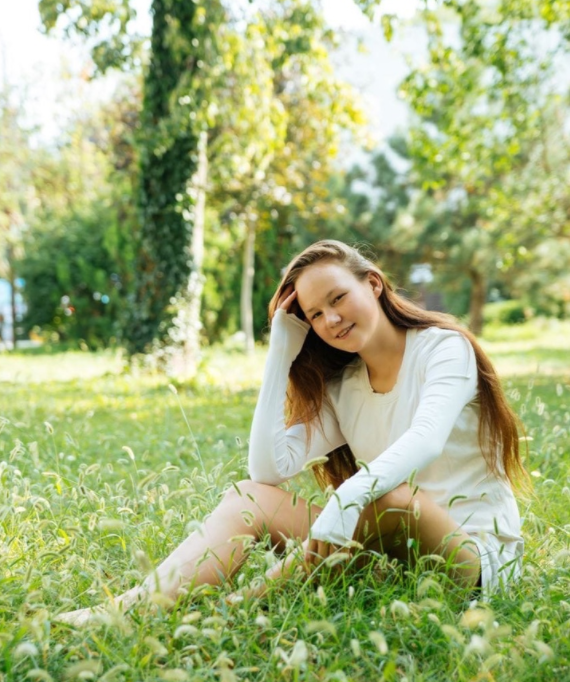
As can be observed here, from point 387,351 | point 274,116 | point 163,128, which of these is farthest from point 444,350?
point 274,116

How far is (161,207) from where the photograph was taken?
930 centimetres

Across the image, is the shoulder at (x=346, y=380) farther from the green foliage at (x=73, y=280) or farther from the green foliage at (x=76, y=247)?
the green foliage at (x=73, y=280)

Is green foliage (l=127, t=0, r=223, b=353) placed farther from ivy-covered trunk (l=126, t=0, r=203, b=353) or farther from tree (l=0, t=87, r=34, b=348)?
tree (l=0, t=87, r=34, b=348)

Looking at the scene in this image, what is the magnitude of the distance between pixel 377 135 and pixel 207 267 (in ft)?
15.9

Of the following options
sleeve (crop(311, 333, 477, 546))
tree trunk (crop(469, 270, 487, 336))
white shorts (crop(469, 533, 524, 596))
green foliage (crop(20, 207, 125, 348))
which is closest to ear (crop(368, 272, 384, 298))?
sleeve (crop(311, 333, 477, 546))

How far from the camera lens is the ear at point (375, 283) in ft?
9.43

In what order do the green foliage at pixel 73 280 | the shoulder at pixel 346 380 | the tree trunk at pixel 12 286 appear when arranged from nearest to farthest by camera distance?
1. the shoulder at pixel 346 380
2. the green foliage at pixel 73 280
3. the tree trunk at pixel 12 286

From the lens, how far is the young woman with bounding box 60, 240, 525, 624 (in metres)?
2.27

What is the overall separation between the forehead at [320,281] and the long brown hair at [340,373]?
0.03 metres

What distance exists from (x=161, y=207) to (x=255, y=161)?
4120 millimetres

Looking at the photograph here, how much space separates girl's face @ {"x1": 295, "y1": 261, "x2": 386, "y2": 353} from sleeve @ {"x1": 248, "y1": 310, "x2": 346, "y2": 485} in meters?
0.18

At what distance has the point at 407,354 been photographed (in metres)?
2.80

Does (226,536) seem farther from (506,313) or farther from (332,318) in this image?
(506,313)

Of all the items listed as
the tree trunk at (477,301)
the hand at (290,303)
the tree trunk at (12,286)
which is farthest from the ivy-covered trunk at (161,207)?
the tree trunk at (477,301)
